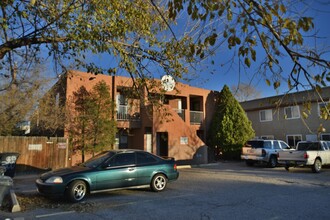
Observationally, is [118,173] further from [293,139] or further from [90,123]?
[293,139]

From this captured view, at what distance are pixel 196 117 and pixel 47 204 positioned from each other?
780 inches

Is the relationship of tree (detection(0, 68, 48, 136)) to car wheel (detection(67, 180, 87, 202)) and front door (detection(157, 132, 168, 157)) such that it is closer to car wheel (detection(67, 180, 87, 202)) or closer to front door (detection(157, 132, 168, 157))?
front door (detection(157, 132, 168, 157))

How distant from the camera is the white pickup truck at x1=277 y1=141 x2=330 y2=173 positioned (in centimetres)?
1738

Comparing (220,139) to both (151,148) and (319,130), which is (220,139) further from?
(319,130)

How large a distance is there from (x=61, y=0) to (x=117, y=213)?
579cm

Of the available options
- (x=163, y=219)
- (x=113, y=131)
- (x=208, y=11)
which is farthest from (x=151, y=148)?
(x=208, y=11)

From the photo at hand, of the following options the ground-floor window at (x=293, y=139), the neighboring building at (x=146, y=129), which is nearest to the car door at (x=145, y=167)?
the neighboring building at (x=146, y=129)

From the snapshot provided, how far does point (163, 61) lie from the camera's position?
9375mm

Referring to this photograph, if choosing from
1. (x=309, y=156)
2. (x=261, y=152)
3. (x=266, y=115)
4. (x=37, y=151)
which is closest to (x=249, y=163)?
(x=261, y=152)

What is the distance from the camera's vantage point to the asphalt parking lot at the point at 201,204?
756 centimetres

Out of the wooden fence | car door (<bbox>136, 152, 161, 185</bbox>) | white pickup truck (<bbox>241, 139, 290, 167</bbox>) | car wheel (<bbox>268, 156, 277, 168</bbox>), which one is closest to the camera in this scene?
car door (<bbox>136, 152, 161, 185</bbox>)

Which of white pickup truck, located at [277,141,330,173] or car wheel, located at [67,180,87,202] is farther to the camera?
white pickup truck, located at [277,141,330,173]

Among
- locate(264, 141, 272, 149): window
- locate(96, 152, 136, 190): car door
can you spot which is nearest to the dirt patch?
locate(96, 152, 136, 190): car door

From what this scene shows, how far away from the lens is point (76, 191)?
30.6 feet
